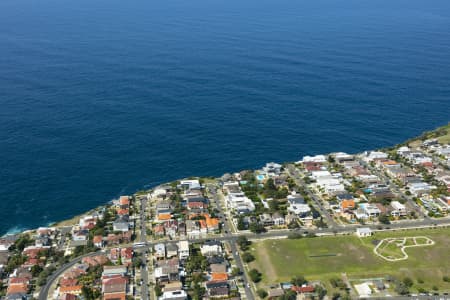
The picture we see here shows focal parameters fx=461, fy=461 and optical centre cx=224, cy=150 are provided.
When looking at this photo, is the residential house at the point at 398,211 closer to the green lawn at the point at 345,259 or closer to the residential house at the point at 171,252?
the green lawn at the point at 345,259

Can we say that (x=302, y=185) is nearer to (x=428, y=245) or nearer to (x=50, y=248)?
(x=428, y=245)

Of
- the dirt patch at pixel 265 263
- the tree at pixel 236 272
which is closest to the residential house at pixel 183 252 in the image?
the tree at pixel 236 272

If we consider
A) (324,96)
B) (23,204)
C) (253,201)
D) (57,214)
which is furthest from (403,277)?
(324,96)

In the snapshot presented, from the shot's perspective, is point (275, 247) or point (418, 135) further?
point (418, 135)

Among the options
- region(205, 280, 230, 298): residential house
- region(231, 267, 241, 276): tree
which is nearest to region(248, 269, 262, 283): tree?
region(231, 267, 241, 276): tree

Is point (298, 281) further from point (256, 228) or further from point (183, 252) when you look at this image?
point (183, 252)

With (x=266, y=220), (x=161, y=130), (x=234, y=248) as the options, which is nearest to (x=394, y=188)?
(x=266, y=220)

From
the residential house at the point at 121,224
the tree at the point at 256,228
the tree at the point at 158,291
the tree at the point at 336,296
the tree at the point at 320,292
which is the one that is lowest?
the tree at the point at 336,296
